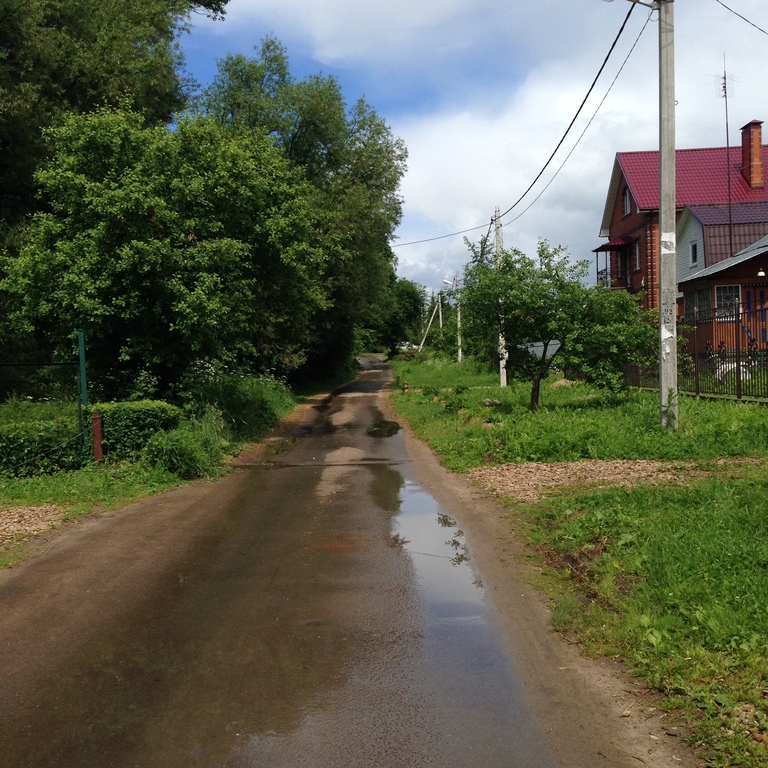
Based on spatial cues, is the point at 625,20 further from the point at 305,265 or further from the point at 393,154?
the point at 393,154

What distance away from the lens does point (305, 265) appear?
62.5ft

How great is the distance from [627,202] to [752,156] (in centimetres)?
550

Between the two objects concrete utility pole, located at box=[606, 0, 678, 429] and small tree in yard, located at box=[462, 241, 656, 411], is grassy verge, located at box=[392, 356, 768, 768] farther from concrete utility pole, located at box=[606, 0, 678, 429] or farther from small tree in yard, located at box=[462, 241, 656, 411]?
small tree in yard, located at box=[462, 241, 656, 411]

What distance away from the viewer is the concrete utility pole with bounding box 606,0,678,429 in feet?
39.6

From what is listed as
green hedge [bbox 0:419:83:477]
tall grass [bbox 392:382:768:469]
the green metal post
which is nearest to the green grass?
tall grass [bbox 392:382:768:469]

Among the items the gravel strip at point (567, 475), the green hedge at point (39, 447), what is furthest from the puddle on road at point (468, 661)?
the green hedge at point (39, 447)

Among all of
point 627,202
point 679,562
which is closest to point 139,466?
point 679,562

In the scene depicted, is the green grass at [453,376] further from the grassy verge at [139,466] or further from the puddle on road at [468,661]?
the puddle on road at [468,661]

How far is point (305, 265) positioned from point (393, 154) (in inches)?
610

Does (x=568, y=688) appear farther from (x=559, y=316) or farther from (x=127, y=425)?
(x=559, y=316)

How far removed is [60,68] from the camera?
62.2 ft

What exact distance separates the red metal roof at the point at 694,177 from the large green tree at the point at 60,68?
835 inches

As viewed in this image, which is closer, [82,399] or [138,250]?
[82,399]

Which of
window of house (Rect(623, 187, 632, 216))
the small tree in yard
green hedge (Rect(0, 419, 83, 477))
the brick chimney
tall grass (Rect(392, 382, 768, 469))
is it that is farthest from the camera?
window of house (Rect(623, 187, 632, 216))
